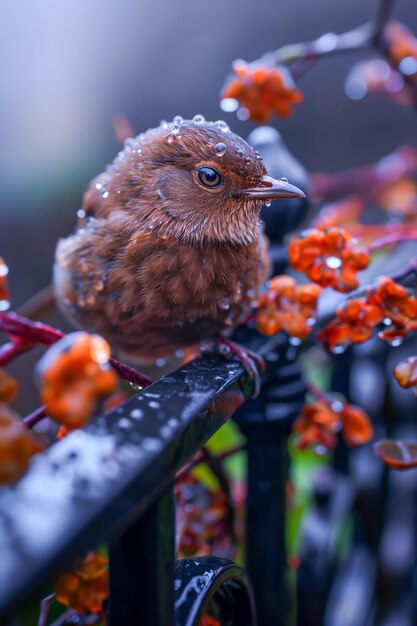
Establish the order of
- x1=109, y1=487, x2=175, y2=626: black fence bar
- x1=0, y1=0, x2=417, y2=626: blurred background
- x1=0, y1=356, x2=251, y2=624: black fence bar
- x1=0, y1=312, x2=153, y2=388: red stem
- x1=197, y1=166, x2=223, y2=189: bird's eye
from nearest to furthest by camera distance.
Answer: x1=0, y1=356, x2=251, y2=624: black fence bar, x1=109, y1=487, x2=175, y2=626: black fence bar, x1=0, y1=312, x2=153, y2=388: red stem, x1=197, y1=166, x2=223, y2=189: bird's eye, x1=0, y1=0, x2=417, y2=626: blurred background

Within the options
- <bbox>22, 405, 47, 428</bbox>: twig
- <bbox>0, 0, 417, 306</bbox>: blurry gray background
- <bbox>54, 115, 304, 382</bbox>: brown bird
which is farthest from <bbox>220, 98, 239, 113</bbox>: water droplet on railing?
<bbox>0, 0, 417, 306</bbox>: blurry gray background

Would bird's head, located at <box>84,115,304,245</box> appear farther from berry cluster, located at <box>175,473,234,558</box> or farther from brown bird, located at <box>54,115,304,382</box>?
berry cluster, located at <box>175,473,234,558</box>

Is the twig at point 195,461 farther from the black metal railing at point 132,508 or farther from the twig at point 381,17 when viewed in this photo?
the twig at point 381,17

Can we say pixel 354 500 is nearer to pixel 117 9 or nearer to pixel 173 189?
pixel 173 189

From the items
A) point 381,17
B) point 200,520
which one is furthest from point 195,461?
point 381,17

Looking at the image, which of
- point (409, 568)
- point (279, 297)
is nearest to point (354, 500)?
point (409, 568)

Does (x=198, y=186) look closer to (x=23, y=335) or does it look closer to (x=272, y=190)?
(x=272, y=190)
